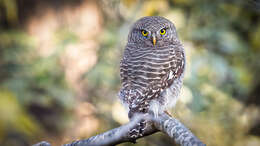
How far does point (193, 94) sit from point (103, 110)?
1.84m

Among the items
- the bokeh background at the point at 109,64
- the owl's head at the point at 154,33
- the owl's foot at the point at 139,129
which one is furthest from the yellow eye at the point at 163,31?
the owl's foot at the point at 139,129

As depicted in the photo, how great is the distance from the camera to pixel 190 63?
4391mm

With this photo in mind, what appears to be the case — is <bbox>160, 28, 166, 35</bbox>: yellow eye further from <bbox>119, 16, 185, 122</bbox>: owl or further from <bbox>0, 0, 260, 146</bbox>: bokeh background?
<bbox>0, 0, 260, 146</bbox>: bokeh background

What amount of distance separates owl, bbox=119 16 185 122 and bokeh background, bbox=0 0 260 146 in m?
0.63

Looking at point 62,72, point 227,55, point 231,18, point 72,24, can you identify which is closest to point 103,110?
Answer: point 62,72

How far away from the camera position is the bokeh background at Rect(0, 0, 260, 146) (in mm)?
4930

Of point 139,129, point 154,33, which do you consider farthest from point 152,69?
point 139,129

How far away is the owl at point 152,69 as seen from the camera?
334 centimetres

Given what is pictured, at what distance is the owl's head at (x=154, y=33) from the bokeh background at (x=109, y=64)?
1.96ft

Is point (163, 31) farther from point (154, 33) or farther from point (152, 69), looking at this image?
point (152, 69)

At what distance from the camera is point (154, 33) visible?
3.80 metres

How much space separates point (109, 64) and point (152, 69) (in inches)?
66.7

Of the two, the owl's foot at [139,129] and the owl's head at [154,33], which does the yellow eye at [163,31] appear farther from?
the owl's foot at [139,129]

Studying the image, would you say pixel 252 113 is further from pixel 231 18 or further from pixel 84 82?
pixel 84 82
